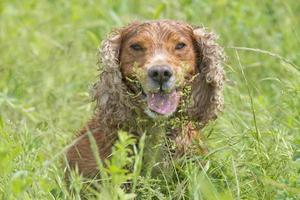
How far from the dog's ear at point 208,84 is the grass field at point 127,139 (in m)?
0.10

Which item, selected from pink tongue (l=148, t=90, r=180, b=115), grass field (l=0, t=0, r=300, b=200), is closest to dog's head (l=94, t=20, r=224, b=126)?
pink tongue (l=148, t=90, r=180, b=115)

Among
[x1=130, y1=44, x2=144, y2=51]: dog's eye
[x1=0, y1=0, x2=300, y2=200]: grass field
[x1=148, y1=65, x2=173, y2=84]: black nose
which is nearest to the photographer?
[x1=0, y1=0, x2=300, y2=200]: grass field

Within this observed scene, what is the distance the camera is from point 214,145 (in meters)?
6.29

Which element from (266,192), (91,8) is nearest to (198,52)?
(266,192)

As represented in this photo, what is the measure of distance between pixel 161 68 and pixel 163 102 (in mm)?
194

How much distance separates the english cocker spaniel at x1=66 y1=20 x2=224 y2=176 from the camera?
5797 millimetres

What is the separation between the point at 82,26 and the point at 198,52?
9.84 feet

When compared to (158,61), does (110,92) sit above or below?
below

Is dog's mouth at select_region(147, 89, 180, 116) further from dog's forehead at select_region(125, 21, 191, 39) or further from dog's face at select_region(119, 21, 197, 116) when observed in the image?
dog's forehead at select_region(125, 21, 191, 39)

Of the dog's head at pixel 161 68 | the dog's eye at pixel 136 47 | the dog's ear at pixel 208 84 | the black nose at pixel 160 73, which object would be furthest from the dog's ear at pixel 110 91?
the dog's ear at pixel 208 84

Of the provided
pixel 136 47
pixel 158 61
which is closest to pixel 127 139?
pixel 158 61

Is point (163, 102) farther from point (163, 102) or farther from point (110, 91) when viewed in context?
point (110, 91)

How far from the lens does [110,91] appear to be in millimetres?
5957

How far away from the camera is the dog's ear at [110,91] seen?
593 centimetres
